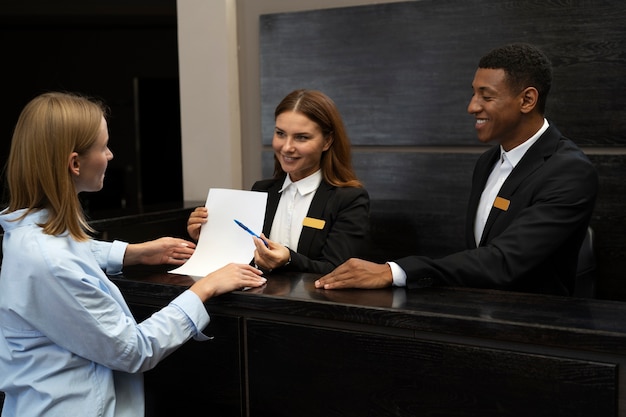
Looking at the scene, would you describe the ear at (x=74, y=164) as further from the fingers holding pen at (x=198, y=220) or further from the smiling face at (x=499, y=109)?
the smiling face at (x=499, y=109)

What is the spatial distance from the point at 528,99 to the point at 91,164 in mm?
1442

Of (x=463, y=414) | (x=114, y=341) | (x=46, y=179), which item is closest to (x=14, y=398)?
(x=114, y=341)

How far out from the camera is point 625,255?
10.4ft

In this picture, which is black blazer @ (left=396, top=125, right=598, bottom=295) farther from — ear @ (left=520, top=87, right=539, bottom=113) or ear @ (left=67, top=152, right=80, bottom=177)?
ear @ (left=67, top=152, right=80, bottom=177)

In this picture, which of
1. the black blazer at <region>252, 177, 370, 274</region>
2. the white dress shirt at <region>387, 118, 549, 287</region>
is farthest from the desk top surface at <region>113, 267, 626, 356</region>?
the white dress shirt at <region>387, 118, 549, 287</region>

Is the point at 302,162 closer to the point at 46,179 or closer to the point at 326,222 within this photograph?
the point at 326,222

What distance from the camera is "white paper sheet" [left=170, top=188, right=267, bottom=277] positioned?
6.82 feet

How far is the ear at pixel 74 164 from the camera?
1543 millimetres

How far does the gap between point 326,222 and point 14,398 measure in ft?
4.10

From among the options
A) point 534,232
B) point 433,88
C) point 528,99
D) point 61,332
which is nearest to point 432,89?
point 433,88

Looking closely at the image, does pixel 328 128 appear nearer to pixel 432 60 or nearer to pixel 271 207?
pixel 271 207

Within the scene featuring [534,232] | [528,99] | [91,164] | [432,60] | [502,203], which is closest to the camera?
[91,164]

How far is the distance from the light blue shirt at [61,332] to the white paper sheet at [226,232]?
491 mm

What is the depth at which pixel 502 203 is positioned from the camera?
2.24 m
